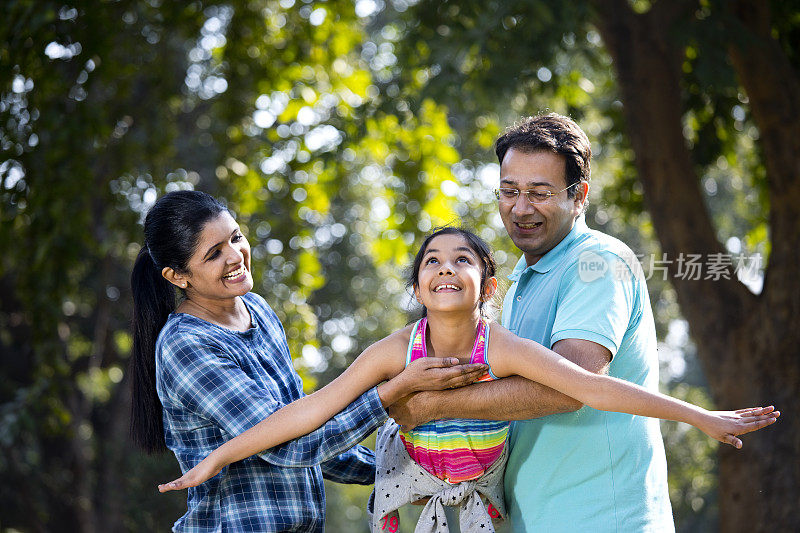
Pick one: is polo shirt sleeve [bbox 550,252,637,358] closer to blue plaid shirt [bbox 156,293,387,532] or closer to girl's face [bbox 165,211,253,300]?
blue plaid shirt [bbox 156,293,387,532]

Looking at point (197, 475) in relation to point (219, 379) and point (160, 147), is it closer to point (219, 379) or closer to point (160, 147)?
point (219, 379)

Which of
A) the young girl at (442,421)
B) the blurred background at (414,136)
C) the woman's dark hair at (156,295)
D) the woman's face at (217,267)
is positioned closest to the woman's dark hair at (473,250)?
the young girl at (442,421)

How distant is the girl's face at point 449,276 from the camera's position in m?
2.27

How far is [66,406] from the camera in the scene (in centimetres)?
844

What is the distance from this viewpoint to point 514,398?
2193 millimetres

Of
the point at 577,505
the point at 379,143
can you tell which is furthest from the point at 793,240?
the point at 577,505

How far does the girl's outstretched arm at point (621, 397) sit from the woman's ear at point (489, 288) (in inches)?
9.3

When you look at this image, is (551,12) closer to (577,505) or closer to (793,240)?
(793,240)

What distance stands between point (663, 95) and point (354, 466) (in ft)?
11.9

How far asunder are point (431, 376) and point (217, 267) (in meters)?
0.71

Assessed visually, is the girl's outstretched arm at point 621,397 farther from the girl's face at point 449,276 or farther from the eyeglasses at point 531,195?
the eyeglasses at point 531,195

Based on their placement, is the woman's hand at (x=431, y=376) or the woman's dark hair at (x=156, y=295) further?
the woman's dark hair at (x=156, y=295)

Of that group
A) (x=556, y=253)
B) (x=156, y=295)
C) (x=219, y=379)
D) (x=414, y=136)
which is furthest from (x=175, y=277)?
(x=414, y=136)

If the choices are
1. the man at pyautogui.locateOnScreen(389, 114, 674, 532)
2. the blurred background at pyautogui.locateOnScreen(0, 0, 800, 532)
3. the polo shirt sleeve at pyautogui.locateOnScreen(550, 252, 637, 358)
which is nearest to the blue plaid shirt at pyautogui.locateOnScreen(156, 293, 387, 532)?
the man at pyautogui.locateOnScreen(389, 114, 674, 532)
